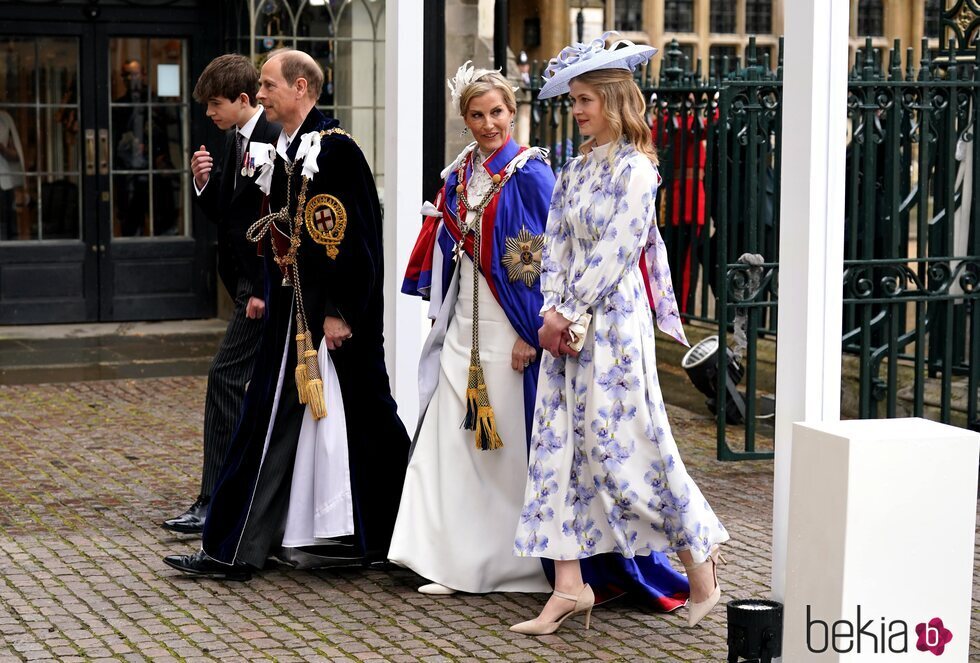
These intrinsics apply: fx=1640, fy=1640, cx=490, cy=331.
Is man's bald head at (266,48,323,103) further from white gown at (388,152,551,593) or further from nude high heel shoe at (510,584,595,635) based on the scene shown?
nude high heel shoe at (510,584,595,635)

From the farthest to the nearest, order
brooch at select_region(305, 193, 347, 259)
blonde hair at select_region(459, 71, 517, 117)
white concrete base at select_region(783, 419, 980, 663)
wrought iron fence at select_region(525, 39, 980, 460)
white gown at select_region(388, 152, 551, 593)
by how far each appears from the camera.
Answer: wrought iron fence at select_region(525, 39, 980, 460), brooch at select_region(305, 193, 347, 259), white gown at select_region(388, 152, 551, 593), blonde hair at select_region(459, 71, 517, 117), white concrete base at select_region(783, 419, 980, 663)

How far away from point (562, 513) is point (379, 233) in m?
1.33

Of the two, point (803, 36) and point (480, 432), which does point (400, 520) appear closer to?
point (480, 432)

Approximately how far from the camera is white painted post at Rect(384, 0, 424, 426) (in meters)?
6.70

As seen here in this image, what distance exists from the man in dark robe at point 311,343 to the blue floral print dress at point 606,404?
0.88 m

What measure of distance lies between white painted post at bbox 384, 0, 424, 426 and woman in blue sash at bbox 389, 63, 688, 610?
903 millimetres

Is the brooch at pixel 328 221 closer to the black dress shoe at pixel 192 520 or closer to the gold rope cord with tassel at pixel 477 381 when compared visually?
the gold rope cord with tassel at pixel 477 381

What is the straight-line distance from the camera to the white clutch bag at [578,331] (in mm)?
5164

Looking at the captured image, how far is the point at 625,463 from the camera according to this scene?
5.18m

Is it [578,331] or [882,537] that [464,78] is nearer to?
[578,331]

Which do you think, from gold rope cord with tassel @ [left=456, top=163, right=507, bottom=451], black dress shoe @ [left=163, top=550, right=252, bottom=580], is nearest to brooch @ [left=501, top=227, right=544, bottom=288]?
gold rope cord with tassel @ [left=456, top=163, right=507, bottom=451]

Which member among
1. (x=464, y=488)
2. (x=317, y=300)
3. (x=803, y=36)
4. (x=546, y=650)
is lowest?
(x=546, y=650)

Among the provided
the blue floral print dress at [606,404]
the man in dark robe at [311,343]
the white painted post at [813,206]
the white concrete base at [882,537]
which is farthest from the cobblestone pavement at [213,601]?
the white painted post at [813,206]

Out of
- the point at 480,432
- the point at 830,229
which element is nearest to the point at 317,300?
the point at 480,432
